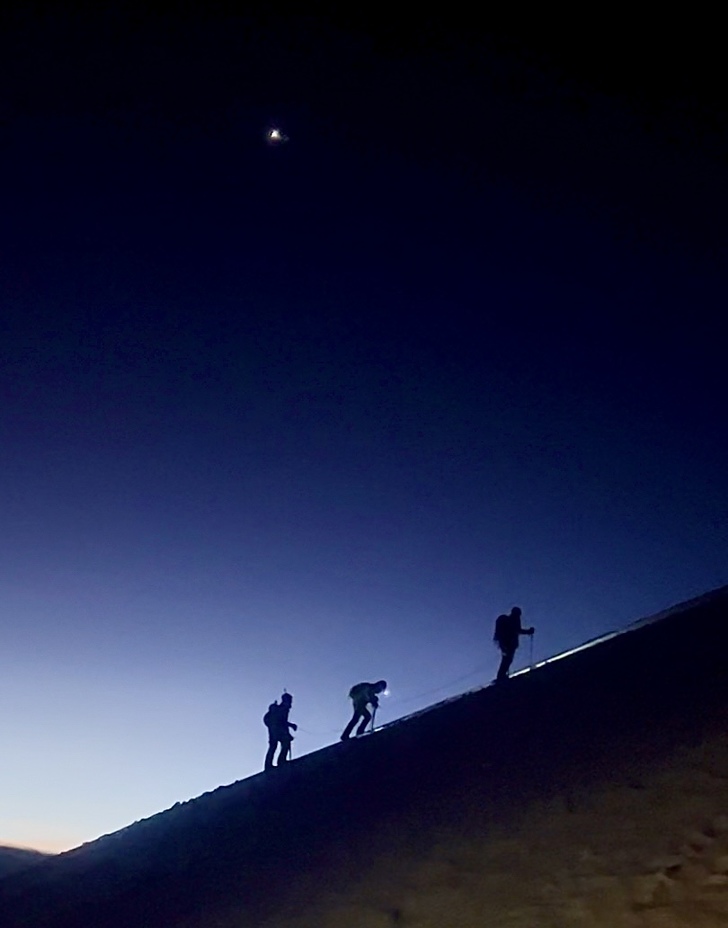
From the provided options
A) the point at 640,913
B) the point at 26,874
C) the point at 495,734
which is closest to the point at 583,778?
→ the point at 640,913

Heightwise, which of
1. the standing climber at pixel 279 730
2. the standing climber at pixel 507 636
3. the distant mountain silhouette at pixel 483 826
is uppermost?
the standing climber at pixel 507 636

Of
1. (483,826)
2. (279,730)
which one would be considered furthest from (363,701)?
(483,826)

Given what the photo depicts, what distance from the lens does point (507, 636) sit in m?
18.6

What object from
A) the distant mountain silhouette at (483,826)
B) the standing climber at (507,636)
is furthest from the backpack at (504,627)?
the distant mountain silhouette at (483,826)

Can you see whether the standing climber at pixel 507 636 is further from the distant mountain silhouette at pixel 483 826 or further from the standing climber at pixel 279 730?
the standing climber at pixel 279 730

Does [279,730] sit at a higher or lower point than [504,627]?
lower

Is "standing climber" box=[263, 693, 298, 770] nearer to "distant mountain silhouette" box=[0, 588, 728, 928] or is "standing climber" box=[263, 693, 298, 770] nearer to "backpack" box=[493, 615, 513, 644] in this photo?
"distant mountain silhouette" box=[0, 588, 728, 928]

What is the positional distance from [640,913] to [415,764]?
7.74 m

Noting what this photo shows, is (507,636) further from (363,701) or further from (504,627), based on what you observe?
(363,701)

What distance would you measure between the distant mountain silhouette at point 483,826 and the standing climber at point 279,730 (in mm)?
2962

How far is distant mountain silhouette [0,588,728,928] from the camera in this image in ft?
19.4

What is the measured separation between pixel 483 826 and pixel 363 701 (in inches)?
454

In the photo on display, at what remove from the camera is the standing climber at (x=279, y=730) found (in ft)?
65.5

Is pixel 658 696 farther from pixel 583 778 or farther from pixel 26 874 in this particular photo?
pixel 26 874
